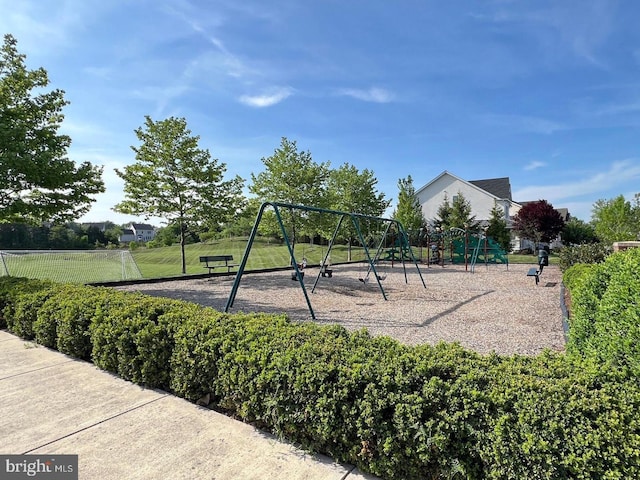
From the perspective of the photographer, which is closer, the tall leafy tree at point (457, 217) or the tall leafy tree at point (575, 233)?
the tall leafy tree at point (457, 217)

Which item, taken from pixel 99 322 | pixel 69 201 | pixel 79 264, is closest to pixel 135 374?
pixel 99 322

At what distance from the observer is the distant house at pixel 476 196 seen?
32.6 meters

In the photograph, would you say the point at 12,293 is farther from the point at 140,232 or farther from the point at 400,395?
the point at 140,232

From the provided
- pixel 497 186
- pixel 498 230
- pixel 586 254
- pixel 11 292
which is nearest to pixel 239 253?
pixel 11 292

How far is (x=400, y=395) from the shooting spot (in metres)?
2.14

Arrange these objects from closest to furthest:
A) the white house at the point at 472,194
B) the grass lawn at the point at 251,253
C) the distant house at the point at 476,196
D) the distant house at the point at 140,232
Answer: the grass lawn at the point at 251,253
the distant house at the point at 476,196
the white house at the point at 472,194
the distant house at the point at 140,232

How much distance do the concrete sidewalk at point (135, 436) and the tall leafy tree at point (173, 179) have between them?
37.4 feet

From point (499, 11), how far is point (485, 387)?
24.9 feet

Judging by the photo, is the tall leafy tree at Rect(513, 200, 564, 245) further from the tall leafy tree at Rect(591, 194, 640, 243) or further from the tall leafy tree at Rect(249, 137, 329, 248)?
the tall leafy tree at Rect(249, 137, 329, 248)

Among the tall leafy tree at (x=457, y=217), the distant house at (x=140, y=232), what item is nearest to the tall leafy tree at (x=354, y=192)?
the tall leafy tree at (x=457, y=217)

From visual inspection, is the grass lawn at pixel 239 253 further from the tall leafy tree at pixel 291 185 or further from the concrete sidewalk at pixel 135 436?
the concrete sidewalk at pixel 135 436

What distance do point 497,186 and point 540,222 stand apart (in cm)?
912

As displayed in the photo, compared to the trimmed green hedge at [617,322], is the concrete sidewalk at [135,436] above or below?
below

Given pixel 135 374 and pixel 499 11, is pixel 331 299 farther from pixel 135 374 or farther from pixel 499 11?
pixel 499 11
